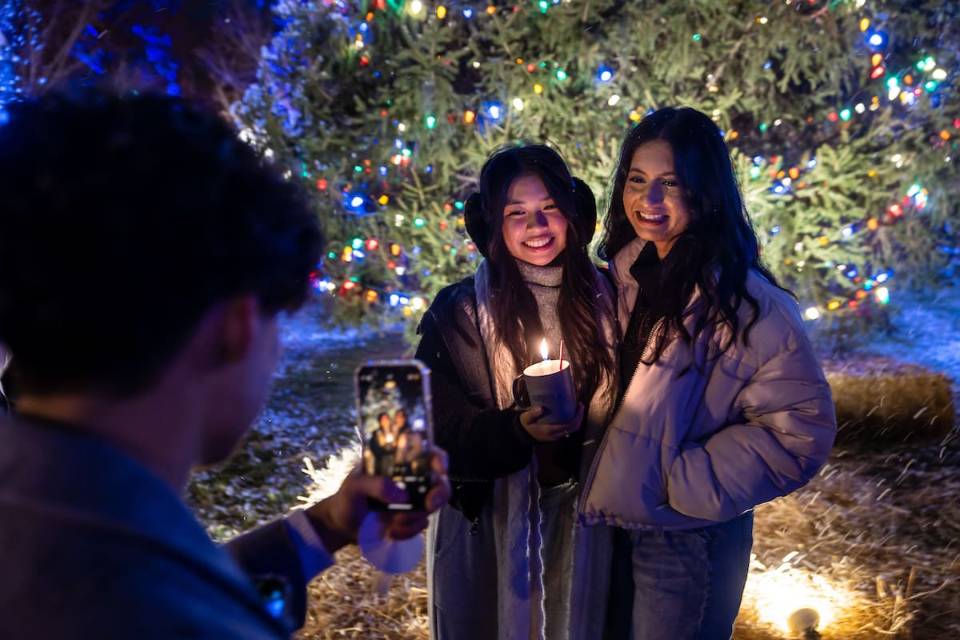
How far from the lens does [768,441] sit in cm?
202

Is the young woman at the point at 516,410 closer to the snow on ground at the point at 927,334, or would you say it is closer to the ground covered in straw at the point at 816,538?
the ground covered in straw at the point at 816,538

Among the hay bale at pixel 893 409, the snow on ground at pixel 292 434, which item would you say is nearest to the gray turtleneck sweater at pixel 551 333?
the snow on ground at pixel 292 434

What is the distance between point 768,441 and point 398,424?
3.81ft

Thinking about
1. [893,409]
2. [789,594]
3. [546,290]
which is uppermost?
[546,290]

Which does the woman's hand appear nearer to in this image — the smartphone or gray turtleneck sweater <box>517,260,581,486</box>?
gray turtleneck sweater <box>517,260,581,486</box>

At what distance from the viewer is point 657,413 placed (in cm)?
205

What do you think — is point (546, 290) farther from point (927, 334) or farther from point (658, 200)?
point (927, 334)

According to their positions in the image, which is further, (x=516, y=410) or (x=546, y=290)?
(x=546, y=290)

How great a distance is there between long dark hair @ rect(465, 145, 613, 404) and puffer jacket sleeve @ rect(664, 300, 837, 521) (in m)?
0.40

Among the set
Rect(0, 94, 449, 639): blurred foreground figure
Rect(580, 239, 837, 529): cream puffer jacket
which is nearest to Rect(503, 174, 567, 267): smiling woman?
Rect(580, 239, 837, 529): cream puffer jacket

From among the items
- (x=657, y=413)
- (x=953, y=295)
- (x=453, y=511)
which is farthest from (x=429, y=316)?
(x=953, y=295)

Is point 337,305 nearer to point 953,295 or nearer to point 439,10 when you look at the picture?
point 439,10

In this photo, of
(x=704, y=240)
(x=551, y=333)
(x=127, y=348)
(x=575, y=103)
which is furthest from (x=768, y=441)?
(x=575, y=103)

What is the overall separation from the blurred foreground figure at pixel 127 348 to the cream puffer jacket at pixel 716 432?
140cm
